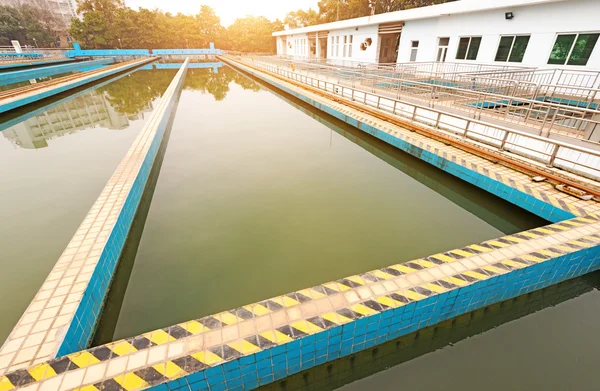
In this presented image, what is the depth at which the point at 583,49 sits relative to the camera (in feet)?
39.9

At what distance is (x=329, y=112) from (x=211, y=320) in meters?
12.4

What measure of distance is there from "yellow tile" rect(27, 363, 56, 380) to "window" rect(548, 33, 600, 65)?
19589mm

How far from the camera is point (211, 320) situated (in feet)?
10.5

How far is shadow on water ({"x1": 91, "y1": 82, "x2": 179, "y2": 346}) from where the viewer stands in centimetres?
388

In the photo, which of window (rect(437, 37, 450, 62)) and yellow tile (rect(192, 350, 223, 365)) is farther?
window (rect(437, 37, 450, 62))

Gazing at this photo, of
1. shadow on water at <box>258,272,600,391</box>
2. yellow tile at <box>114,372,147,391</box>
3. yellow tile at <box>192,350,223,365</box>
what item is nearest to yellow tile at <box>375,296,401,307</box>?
shadow on water at <box>258,272,600,391</box>

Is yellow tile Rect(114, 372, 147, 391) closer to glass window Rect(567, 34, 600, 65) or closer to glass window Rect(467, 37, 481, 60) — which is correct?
glass window Rect(567, 34, 600, 65)

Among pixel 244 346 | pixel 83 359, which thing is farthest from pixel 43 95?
pixel 244 346

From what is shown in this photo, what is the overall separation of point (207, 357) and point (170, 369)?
35 centimetres

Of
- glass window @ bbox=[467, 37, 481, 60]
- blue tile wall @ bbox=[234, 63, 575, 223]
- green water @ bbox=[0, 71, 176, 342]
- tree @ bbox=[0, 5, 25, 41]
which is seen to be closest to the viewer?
green water @ bbox=[0, 71, 176, 342]

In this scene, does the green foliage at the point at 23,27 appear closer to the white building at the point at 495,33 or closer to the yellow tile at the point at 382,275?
the white building at the point at 495,33

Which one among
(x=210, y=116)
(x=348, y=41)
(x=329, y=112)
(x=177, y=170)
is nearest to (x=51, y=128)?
(x=210, y=116)

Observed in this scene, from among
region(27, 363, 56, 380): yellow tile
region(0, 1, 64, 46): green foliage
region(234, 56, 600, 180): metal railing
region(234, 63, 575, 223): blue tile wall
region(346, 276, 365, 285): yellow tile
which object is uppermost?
region(0, 1, 64, 46): green foliage

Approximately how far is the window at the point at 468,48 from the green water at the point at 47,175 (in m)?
19.3
